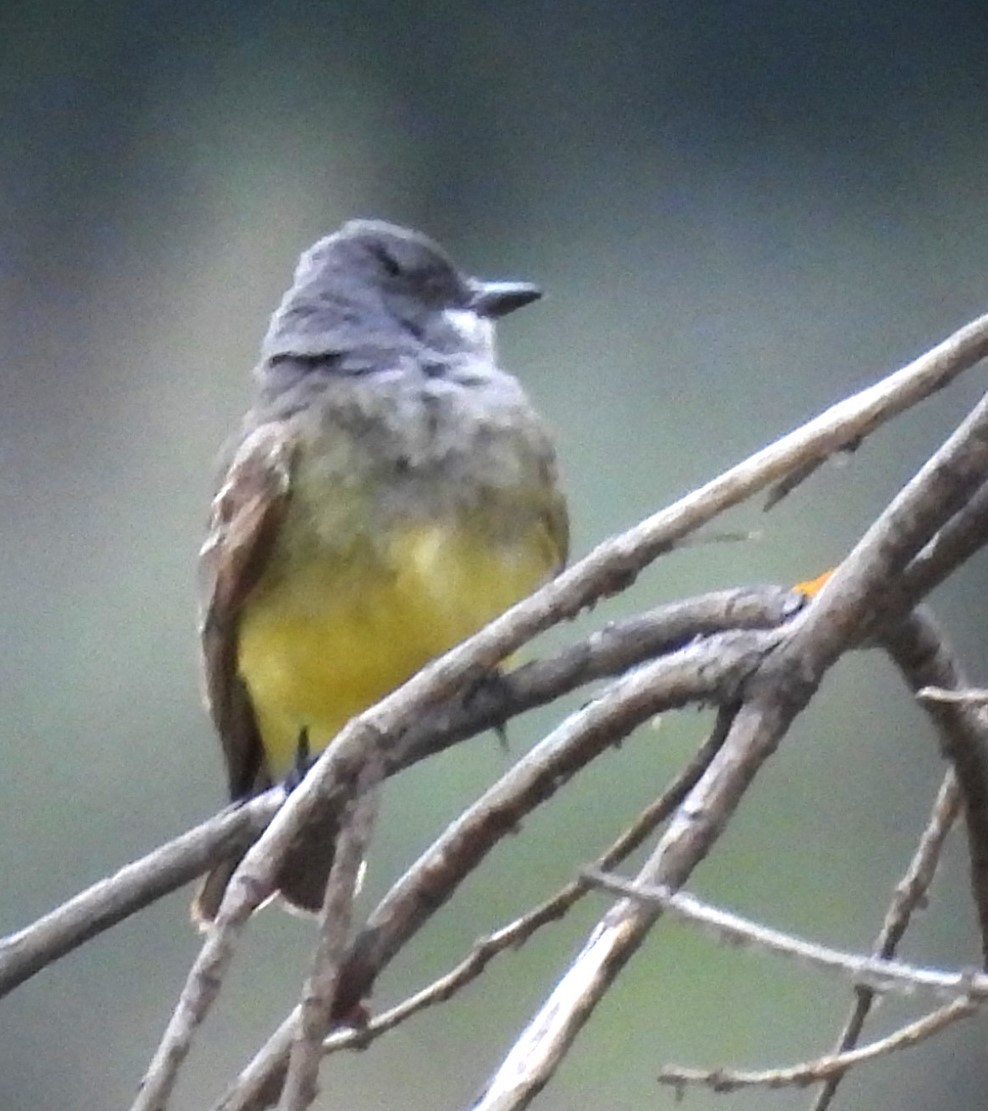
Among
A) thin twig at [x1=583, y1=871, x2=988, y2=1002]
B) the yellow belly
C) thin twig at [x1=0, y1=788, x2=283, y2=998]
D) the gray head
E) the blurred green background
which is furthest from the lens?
the blurred green background

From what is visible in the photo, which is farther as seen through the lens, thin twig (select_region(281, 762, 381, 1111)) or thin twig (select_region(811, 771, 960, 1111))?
thin twig (select_region(811, 771, 960, 1111))

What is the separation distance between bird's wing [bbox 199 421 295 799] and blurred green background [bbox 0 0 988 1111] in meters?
0.62

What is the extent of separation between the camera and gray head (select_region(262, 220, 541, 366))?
1.58 meters

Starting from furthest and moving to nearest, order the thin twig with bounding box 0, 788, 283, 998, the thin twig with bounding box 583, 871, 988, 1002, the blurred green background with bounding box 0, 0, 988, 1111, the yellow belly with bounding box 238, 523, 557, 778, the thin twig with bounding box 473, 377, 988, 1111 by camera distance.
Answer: the blurred green background with bounding box 0, 0, 988, 1111 → the yellow belly with bounding box 238, 523, 557, 778 → the thin twig with bounding box 0, 788, 283, 998 → the thin twig with bounding box 473, 377, 988, 1111 → the thin twig with bounding box 583, 871, 988, 1002

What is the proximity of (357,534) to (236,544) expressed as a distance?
9cm

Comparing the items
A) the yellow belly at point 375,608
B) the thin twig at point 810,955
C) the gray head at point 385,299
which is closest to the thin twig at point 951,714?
the thin twig at point 810,955

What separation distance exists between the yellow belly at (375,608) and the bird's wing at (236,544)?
0.02m

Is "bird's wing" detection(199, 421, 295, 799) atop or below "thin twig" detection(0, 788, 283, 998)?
atop

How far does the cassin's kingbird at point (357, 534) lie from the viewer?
4.32ft

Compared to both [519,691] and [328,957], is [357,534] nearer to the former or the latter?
[519,691]

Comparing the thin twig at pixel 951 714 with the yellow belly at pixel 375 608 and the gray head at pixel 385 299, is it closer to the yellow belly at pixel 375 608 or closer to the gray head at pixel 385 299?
the yellow belly at pixel 375 608

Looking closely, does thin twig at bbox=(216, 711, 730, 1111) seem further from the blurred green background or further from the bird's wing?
the blurred green background

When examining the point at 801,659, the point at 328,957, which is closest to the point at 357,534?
the point at 801,659

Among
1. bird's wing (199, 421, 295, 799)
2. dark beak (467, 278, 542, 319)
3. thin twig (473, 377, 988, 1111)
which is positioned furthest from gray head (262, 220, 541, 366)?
thin twig (473, 377, 988, 1111)
